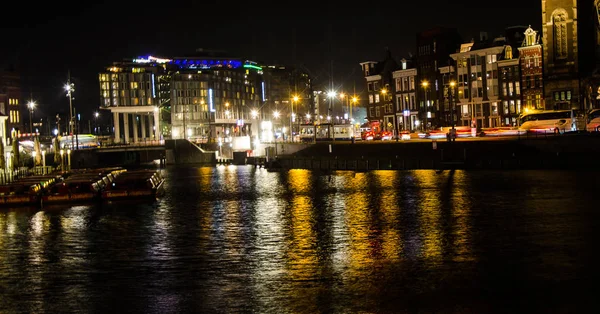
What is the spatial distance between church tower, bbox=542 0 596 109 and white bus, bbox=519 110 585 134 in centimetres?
874

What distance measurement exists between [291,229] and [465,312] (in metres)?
18.3

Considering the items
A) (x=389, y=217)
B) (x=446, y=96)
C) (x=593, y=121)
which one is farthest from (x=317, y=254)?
(x=446, y=96)

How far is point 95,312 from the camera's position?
20.9 m

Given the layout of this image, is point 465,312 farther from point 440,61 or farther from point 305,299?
point 440,61

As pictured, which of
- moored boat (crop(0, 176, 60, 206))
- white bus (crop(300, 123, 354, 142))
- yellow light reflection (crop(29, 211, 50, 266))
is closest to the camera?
yellow light reflection (crop(29, 211, 50, 266))

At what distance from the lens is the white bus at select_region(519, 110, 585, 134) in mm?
77812

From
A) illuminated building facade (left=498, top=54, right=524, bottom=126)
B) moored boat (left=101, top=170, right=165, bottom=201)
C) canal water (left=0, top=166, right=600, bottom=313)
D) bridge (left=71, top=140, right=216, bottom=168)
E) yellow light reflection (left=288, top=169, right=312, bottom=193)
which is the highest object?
illuminated building facade (left=498, top=54, right=524, bottom=126)

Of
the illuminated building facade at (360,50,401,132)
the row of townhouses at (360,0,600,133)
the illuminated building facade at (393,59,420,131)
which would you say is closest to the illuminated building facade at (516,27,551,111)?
the row of townhouses at (360,0,600,133)

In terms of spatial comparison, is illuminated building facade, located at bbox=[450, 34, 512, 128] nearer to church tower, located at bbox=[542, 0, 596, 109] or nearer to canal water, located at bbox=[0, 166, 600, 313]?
church tower, located at bbox=[542, 0, 596, 109]

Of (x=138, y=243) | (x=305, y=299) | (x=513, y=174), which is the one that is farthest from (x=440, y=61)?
(x=305, y=299)

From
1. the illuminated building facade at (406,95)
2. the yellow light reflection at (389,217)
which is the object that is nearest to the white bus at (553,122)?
the yellow light reflection at (389,217)

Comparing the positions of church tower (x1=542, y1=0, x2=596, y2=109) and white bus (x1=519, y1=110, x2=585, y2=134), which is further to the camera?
church tower (x1=542, y1=0, x2=596, y2=109)

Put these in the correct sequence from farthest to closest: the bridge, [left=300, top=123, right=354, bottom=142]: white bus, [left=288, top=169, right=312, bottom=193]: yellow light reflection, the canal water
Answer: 1. the bridge
2. [left=300, top=123, right=354, bottom=142]: white bus
3. [left=288, top=169, right=312, bottom=193]: yellow light reflection
4. the canal water

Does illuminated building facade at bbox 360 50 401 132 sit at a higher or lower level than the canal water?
higher
